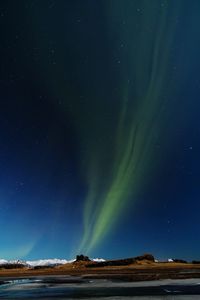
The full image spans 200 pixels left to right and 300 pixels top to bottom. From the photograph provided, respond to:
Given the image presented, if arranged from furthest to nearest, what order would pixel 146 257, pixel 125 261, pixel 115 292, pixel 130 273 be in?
1. pixel 146 257
2. pixel 125 261
3. pixel 130 273
4. pixel 115 292

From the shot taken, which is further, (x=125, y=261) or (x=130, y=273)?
(x=125, y=261)

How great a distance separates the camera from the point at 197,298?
18.0m

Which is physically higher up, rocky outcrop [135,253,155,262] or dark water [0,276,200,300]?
rocky outcrop [135,253,155,262]

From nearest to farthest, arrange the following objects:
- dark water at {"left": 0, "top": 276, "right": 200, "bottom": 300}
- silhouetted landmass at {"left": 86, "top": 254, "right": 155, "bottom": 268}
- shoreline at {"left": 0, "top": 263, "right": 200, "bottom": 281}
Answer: dark water at {"left": 0, "top": 276, "right": 200, "bottom": 300}
shoreline at {"left": 0, "top": 263, "right": 200, "bottom": 281}
silhouetted landmass at {"left": 86, "top": 254, "right": 155, "bottom": 268}

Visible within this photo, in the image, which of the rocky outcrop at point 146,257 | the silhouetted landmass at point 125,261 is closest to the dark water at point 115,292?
the silhouetted landmass at point 125,261

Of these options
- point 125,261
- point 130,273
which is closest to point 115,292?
point 130,273

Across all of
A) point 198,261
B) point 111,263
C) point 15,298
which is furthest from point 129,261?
point 15,298

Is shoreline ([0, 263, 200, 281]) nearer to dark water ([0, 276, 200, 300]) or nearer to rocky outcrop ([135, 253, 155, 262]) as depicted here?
dark water ([0, 276, 200, 300])

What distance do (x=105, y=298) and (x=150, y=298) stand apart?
8.27 ft

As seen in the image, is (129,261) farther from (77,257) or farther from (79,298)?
(79,298)

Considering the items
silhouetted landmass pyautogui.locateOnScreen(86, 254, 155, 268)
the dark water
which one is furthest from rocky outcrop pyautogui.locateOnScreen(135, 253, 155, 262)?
Result: the dark water

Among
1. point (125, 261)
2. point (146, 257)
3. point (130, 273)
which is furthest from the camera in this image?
point (146, 257)

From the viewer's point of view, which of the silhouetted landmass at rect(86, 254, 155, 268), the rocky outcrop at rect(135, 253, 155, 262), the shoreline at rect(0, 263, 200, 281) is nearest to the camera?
the shoreline at rect(0, 263, 200, 281)

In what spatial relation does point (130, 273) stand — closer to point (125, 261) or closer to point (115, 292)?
point (115, 292)
